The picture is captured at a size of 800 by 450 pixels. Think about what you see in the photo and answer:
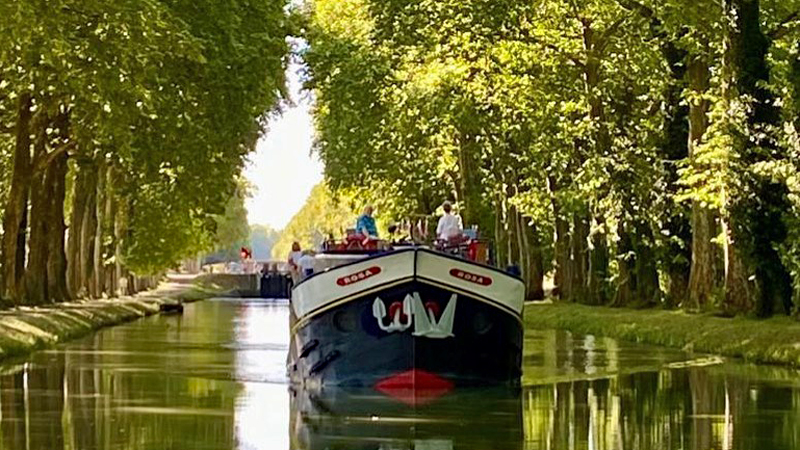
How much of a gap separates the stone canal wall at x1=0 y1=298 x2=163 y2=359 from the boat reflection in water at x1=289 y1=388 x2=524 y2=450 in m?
11.3

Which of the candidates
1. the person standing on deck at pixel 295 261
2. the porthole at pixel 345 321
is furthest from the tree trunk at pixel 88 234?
the porthole at pixel 345 321

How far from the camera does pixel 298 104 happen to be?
6450 centimetres

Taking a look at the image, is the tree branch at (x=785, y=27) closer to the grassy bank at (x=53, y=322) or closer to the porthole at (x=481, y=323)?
the porthole at (x=481, y=323)

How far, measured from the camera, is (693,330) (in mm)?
38281

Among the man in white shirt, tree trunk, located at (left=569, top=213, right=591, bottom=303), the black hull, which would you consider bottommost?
the black hull

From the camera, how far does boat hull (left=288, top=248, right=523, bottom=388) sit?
25.7m

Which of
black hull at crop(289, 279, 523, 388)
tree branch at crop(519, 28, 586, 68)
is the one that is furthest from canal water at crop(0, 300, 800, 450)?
tree branch at crop(519, 28, 586, 68)

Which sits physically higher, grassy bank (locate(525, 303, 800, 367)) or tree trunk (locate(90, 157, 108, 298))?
tree trunk (locate(90, 157, 108, 298))

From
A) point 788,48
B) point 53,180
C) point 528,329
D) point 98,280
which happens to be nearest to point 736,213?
point 788,48

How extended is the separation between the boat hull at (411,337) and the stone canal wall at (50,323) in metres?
9.51

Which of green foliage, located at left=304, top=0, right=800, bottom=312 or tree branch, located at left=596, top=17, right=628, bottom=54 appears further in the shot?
tree branch, located at left=596, top=17, right=628, bottom=54

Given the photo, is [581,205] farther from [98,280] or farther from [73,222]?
[98,280]

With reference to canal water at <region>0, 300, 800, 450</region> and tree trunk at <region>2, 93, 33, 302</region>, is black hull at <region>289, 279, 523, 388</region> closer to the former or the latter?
canal water at <region>0, 300, 800, 450</region>

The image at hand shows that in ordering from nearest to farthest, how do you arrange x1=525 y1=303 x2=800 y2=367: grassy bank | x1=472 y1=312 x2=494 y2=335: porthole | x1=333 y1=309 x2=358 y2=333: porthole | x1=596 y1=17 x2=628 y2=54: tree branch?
x1=333 y1=309 x2=358 y2=333: porthole < x1=472 y1=312 x2=494 y2=335: porthole < x1=525 y1=303 x2=800 y2=367: grassy bank < x1=596 y1=17 x2=628 y2=54: tree branch
